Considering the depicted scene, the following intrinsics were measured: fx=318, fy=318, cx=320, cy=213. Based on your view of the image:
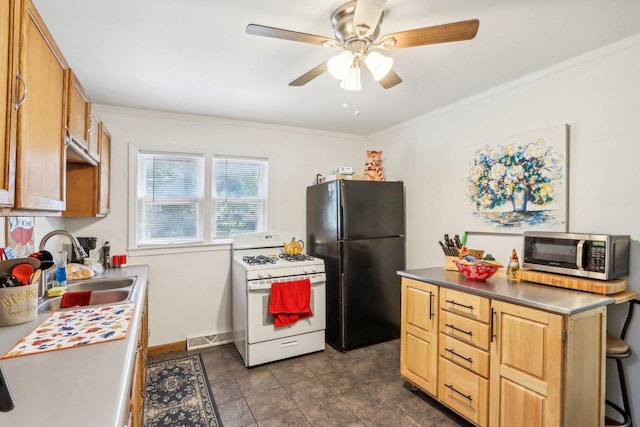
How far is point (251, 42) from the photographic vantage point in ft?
6.22

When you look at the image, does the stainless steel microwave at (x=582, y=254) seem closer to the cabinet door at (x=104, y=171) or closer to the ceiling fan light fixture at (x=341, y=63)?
the ceiling fan light fixture at (x=341, y=63)

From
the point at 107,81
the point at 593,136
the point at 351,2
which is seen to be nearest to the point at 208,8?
the point at 351,2

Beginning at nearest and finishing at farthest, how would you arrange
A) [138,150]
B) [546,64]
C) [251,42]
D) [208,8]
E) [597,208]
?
[208,8] → [251,42] → [597,208] → [546,64] → [138,150]

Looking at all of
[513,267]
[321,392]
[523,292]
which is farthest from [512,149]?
[321,392]

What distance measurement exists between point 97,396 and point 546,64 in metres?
2.97

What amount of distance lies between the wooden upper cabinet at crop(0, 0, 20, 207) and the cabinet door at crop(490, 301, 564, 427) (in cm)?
220

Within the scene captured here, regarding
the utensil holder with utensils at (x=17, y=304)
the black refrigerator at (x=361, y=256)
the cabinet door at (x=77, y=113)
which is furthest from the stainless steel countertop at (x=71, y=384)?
the black refrigerator at (x=361, y=256)

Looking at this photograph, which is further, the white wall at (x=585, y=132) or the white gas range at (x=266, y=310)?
the white gas range at (x=266, y=310)

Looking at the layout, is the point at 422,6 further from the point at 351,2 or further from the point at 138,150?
the point at 138,150

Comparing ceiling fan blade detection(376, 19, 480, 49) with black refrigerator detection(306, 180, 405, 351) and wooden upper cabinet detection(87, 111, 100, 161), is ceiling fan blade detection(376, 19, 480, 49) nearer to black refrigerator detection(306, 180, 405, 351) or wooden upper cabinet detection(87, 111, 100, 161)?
black refrigerator detection(306, 180, 405, 351)

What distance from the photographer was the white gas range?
9.23ft

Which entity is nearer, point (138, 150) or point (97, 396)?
point (97, 396)

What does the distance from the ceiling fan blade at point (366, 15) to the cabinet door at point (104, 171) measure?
85.7 inches

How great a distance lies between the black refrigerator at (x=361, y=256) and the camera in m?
3.13
